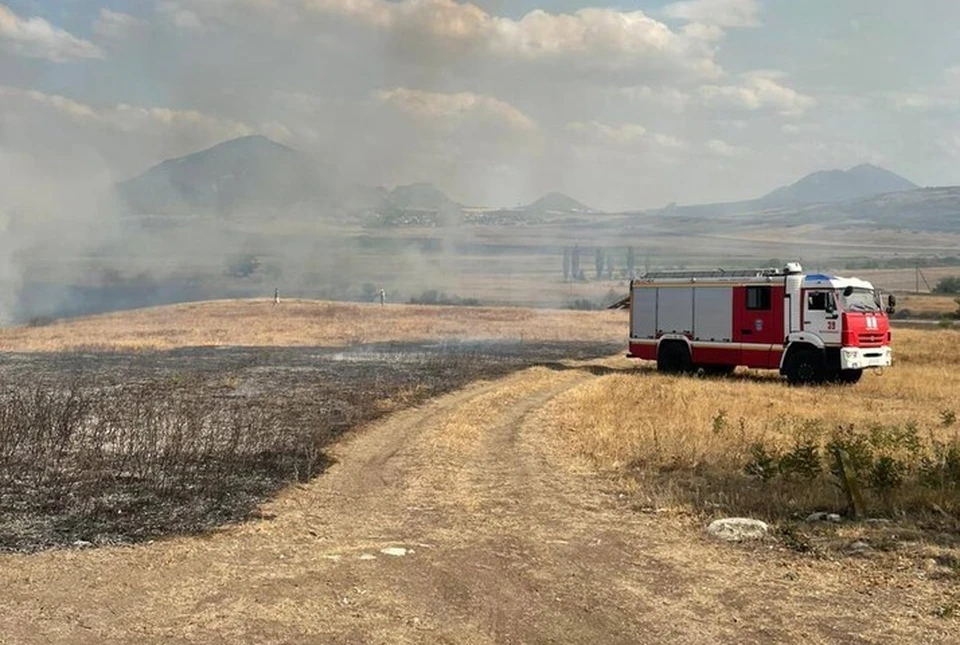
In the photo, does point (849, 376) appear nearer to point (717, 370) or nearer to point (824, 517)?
point (717, 370)

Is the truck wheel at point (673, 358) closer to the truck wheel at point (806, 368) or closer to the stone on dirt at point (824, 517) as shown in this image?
the truck wheel at point (806, 368)

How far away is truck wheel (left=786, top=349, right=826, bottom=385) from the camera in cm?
2539

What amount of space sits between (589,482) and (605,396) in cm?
952

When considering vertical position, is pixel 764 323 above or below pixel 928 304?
above

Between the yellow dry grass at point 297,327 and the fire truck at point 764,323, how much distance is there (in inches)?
553

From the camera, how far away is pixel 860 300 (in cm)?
2578

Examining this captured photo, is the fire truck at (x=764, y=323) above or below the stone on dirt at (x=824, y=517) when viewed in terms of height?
above

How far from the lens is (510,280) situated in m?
122

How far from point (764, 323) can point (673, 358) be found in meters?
3.76

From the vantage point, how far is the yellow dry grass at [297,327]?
4188 centimetres

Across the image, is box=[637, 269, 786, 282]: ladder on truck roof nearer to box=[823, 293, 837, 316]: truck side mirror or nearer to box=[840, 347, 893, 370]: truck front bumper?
box=[823, 293, 837, 316]: truck side mirror

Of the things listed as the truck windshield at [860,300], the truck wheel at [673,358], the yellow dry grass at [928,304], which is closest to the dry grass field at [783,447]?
the truck windshield at [860,300]

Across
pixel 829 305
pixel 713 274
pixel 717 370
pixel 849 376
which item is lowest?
pixel 717 370

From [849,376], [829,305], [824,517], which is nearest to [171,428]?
[824,517]
